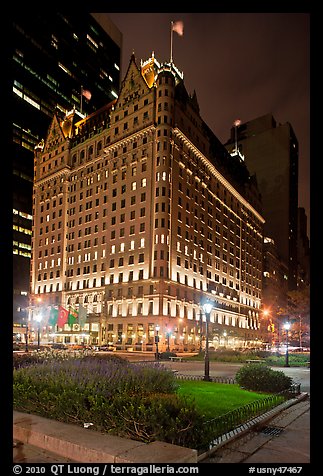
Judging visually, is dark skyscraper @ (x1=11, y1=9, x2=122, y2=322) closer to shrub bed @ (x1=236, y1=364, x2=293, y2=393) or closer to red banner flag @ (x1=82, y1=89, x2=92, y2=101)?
red banner flag @ (x1=82, y1=89, x2=92, y2=101)

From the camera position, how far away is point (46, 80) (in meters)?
152

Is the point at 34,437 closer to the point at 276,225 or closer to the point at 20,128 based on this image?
the point at 20,128

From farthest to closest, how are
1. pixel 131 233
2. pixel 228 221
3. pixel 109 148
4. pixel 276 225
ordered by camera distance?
pixel 276 225 < pixel 228 221 < pixel 109 148 < pixel 131 233

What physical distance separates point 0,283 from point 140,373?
862cm

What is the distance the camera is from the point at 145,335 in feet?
265

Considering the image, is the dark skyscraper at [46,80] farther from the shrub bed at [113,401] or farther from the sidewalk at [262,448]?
the sidewalk at [262,448]

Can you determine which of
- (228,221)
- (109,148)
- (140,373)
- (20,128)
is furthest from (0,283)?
(20,128)

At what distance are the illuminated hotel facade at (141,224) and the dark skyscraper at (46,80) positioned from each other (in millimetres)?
6222

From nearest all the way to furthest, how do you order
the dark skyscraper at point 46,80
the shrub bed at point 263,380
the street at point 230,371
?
the shrub bed at point 263,380 < the street at point 230,371 < the dark skyscraper at point 46,80

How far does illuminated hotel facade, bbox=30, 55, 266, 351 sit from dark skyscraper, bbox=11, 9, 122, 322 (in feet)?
20.4

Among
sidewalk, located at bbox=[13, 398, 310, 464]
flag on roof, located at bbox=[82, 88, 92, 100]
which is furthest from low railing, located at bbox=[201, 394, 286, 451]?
flag on roof, located at bbox=[82, 88, 92, 100]

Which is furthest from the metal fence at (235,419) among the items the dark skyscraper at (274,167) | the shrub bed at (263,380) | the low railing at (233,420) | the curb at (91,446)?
the dark skyscraper at (274,167)

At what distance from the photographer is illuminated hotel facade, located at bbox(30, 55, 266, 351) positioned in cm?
8450

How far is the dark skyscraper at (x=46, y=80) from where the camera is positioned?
12525 cm
